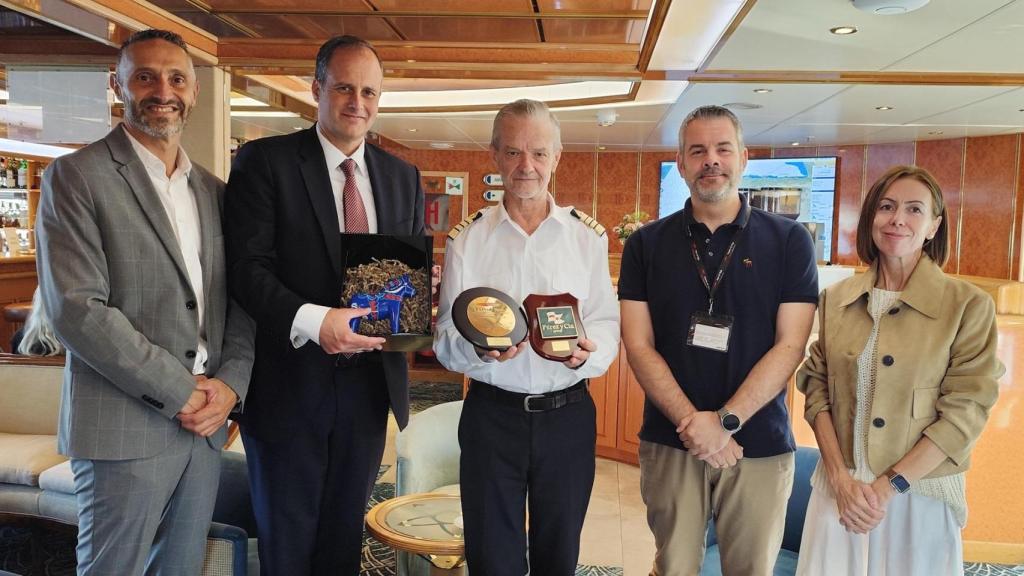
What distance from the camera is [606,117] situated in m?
8.00

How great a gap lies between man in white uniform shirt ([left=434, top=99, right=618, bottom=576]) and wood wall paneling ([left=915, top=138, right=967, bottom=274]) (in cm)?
907

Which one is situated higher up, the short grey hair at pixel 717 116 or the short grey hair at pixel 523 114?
the short grey hair at pixel 717 116

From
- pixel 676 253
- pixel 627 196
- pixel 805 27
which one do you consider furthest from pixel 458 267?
pixel 627 196

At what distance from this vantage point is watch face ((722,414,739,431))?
2055mm

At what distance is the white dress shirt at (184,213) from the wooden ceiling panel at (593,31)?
281cm

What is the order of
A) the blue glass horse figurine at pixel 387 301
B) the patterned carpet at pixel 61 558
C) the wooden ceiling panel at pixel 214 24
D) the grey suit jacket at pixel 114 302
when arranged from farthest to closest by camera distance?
1. the wooden ceiling panel at pixel 214 24
2. the patterned carpet at pixel 61 558
3. the blue glass horse figurine at pixel 387 301
4. the grey suit jacket at pixel 114 302

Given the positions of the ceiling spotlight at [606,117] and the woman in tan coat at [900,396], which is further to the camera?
the ceiling spotlight at [606,117]

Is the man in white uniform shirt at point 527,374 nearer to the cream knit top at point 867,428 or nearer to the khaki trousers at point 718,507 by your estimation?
the khaki trousers at point 718,507

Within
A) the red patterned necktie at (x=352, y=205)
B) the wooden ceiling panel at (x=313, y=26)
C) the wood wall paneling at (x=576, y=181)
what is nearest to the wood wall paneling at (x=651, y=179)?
the wood wall paneling at (x=576, y=181)

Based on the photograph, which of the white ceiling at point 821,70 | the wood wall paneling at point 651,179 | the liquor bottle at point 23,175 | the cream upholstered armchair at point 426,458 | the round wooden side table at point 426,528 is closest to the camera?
the round wooden side table at point 426,528

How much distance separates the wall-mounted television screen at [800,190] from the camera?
10867mm

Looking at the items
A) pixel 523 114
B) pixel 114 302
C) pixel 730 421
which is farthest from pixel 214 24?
pixel 730 421

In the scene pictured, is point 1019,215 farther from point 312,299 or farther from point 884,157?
point 312,299

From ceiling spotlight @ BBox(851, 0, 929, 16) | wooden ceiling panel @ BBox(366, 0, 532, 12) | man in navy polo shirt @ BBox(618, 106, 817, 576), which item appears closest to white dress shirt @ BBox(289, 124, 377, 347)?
man in navy polo shirt @ BBox(618, 106, 817, 576)
